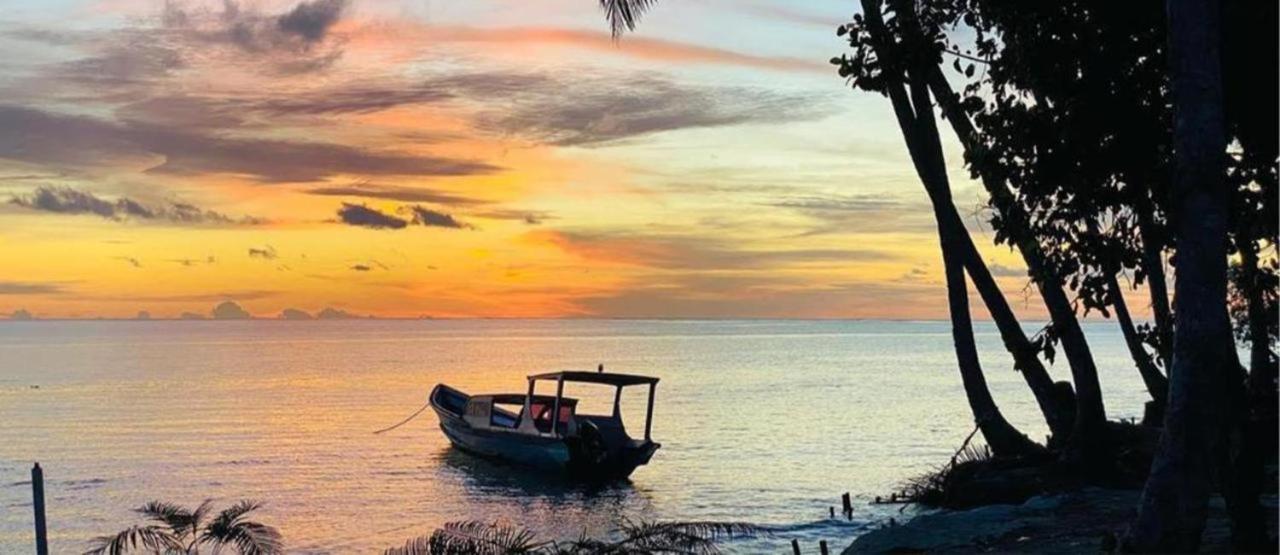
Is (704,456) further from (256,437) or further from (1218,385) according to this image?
(1218,385)

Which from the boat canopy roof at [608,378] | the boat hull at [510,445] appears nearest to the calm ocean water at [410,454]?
the boat hull at [510,445]

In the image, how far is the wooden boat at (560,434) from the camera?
40.1 m

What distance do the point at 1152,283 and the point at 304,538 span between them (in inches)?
827

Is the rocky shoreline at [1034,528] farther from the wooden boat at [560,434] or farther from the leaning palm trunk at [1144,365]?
the wooden boat at [560,434]

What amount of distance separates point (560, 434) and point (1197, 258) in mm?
33066

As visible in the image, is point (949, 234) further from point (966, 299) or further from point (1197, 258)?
point (1197, 258)

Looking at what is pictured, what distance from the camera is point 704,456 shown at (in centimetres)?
4859

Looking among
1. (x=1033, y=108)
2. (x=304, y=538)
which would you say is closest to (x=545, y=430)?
(x=304, y=538)

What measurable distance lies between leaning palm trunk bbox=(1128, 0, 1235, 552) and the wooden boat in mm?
27555

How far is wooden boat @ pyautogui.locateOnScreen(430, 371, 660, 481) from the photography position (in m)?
40.1

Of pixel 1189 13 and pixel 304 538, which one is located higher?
pixel 1189 13

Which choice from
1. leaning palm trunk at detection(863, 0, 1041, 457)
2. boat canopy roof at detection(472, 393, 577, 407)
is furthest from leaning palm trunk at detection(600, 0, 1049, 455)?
boat canopy roof at detection(472, 393, 577, 407)

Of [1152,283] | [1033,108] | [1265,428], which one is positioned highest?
[1033,108]

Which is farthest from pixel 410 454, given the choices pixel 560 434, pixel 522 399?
pixel 560 434
